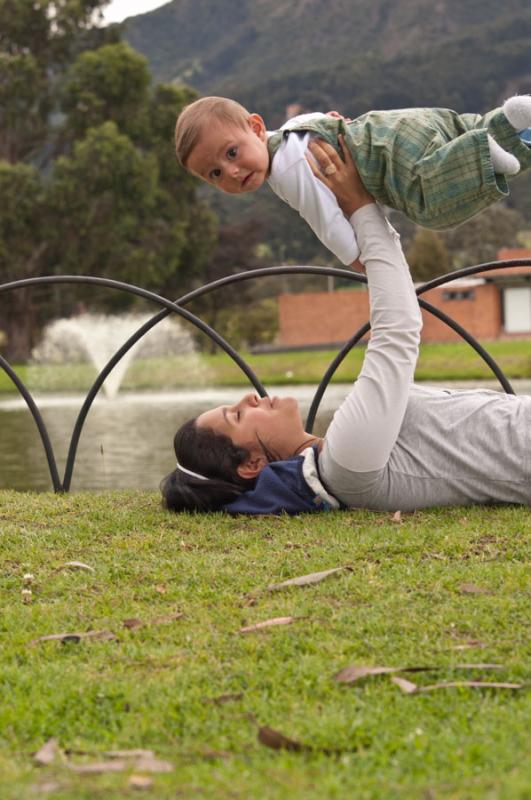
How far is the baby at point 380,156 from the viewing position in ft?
9.58

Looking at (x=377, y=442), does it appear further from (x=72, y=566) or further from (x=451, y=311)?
(x=451, y=311)

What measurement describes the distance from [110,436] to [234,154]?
10.4 meters

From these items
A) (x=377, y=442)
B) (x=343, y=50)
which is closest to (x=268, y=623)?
(x=377, y=442)

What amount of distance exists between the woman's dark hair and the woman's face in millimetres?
27

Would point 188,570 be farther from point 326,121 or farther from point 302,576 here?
point 326,121

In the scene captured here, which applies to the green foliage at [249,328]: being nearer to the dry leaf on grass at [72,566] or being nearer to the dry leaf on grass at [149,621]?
the dry leaf on grass at [72,566]

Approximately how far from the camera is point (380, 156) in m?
3.04

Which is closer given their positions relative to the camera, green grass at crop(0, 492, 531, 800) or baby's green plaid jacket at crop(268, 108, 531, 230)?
green grass at crop(0, 492, 531, 800)

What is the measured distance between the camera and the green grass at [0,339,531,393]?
23.6 meters

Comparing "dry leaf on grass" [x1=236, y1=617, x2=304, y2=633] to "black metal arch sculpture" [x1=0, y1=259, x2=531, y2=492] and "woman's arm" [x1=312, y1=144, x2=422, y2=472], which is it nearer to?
"woman's arm" [x1=312, y1=144, x2=422, y2=472]

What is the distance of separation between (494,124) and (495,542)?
115 centimetres

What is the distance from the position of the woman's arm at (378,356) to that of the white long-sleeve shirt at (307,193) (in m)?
0.03

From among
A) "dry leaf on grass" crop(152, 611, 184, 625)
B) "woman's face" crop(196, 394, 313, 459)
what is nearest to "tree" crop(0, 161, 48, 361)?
"woman's face" crop(196, 394, 313, 459)

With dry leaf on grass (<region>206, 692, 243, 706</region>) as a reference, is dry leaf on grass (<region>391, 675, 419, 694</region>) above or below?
above
